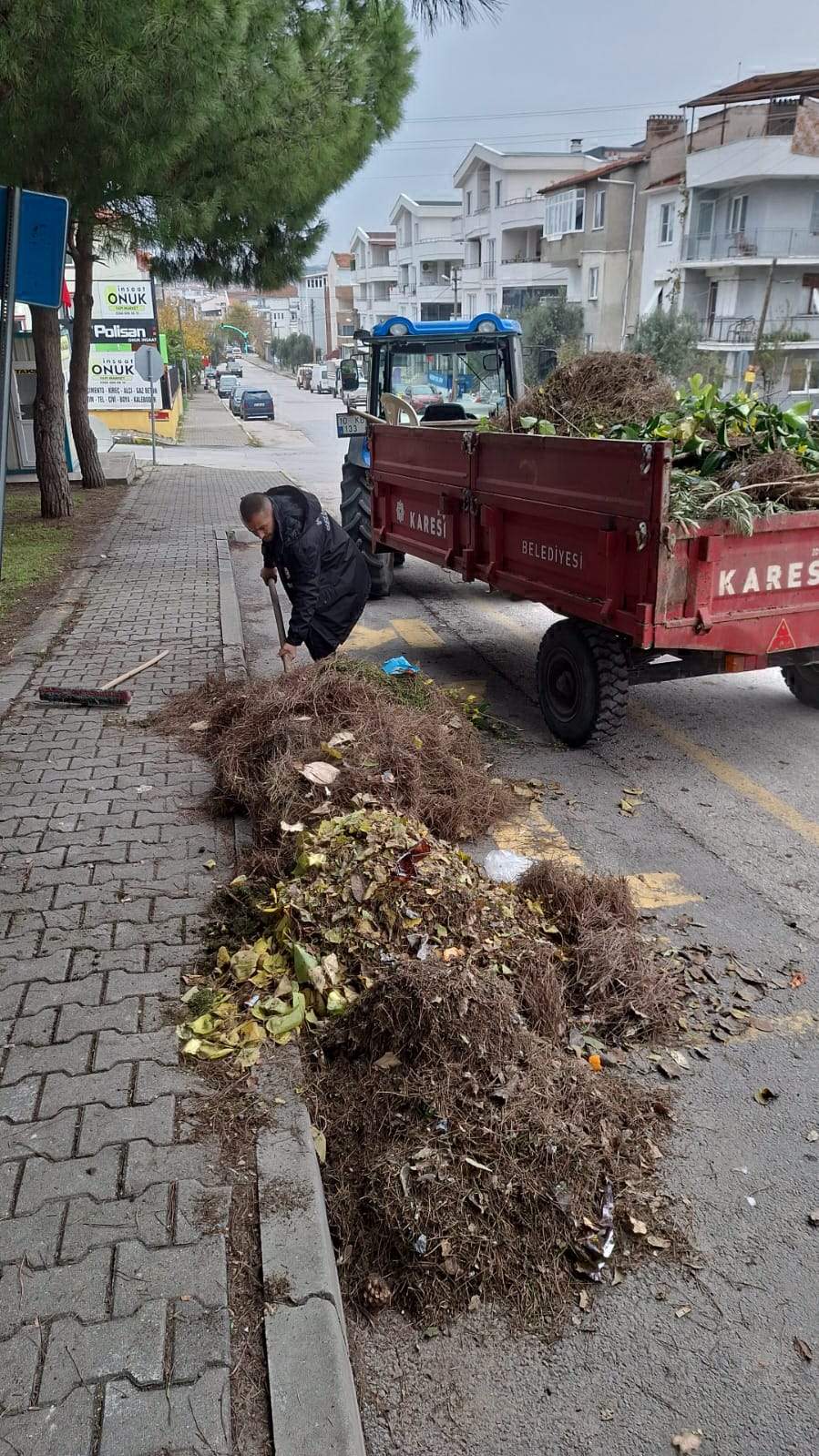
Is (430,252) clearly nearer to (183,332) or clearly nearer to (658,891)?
(183,332)

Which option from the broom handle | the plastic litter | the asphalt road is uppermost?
the broom handle

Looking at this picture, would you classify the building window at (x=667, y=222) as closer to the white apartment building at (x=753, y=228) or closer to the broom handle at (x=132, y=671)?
the white apartment building at (x=753, y=228)

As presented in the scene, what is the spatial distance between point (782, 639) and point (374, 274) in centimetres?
8772

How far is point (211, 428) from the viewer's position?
40312 mm

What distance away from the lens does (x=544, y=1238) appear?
270cm

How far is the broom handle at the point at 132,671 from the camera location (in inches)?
273

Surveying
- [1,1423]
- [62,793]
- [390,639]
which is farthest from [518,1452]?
[390,639]

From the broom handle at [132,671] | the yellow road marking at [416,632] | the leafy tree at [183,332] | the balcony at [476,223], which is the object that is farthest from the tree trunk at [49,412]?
the balcony at [476,223]

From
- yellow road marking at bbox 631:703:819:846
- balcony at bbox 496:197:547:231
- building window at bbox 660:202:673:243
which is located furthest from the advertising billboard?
balcony at bbox 496:197:547:231

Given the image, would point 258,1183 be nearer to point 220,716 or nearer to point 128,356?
point 220,716

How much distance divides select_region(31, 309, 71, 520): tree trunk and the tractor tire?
5557 mm

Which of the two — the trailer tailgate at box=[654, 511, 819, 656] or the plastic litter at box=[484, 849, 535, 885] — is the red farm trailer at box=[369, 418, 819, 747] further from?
the plastic litter at box=[484, 849, 535, 885]

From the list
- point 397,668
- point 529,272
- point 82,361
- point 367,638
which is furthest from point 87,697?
point 529,272

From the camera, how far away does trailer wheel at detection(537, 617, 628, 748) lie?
19.4 feet
